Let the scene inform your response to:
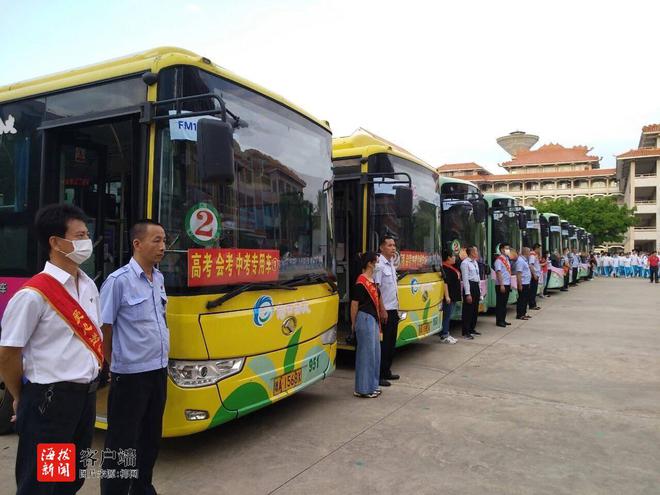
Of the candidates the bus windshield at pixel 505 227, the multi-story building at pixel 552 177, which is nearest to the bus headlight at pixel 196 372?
the bus windshield at pixel 505 227

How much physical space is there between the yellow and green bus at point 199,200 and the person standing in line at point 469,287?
4898 mm

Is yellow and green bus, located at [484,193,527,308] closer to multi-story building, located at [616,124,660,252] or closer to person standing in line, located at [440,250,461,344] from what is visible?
person standing in line, located at [440,250,461,344]

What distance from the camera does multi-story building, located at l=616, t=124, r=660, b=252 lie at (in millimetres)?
50656

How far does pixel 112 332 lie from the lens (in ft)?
10.1

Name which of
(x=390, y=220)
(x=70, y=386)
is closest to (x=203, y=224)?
(x=70, y=386)

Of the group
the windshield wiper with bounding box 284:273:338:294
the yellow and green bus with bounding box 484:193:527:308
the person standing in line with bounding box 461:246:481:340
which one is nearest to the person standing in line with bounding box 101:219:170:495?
the windshield wiper with bounding box 284:273:338:294

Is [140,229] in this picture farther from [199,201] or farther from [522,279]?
[522,279]

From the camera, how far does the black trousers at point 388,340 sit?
6.27 metres

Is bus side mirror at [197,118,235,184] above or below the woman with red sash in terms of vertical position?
above

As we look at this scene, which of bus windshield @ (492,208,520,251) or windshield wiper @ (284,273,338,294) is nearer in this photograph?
windshield wiper @ (284,273,338,294)

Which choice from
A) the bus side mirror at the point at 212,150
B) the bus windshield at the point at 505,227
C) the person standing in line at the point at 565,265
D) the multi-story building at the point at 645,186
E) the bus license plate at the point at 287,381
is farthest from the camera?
the multi-story building at the point at 645,186

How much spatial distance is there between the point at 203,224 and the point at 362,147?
3617mm

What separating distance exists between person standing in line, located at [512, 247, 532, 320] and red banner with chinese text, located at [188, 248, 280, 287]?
9064 mm

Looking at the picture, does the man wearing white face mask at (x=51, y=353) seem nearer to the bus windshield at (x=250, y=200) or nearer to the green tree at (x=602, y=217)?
the bus windshield at (x=250, y=200)
